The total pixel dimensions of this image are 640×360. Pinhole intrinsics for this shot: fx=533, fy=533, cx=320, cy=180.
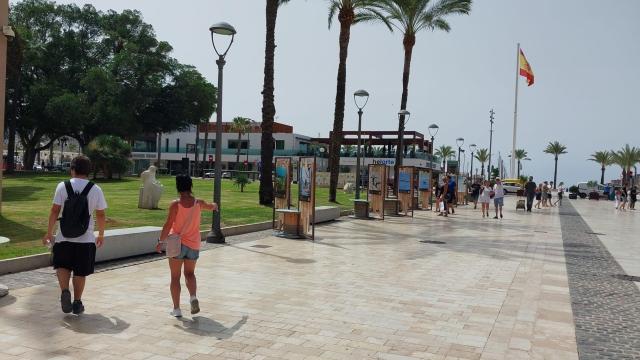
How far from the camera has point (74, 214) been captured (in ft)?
17.2

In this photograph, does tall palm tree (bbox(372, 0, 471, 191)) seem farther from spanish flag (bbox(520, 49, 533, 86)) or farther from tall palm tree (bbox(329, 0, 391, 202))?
spanish flag (bbox(520, 49, 533, 86))

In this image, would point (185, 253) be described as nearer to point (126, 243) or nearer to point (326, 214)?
point (126, 243)

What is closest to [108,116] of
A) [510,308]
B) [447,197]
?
[447,197]

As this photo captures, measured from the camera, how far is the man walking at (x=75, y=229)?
5.27 m

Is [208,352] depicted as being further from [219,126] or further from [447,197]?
[447,197]

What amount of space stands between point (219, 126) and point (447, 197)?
13.3 meters

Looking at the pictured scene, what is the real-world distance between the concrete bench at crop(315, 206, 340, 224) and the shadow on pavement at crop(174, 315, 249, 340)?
11.1 m

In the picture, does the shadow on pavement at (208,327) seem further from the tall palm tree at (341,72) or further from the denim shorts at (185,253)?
the tall palm tree at (341,72)

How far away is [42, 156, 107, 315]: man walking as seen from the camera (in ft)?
17.3

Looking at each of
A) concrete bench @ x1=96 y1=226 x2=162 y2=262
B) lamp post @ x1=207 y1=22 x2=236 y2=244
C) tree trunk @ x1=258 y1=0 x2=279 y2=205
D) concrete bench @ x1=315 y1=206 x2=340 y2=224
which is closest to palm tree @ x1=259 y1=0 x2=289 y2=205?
tree trunk @ x1=258 y1=0 x2=279 y2=205

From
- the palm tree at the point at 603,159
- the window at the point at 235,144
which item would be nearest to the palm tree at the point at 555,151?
the palm tree at the point at 603,159

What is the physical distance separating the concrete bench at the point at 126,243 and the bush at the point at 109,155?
84.3 ft

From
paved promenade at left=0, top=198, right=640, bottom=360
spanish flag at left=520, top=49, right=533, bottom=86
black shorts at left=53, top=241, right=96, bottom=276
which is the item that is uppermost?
spanish flag at left=520, top=49, right=533, bottom=86

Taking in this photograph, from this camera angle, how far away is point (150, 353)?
14.6ft
